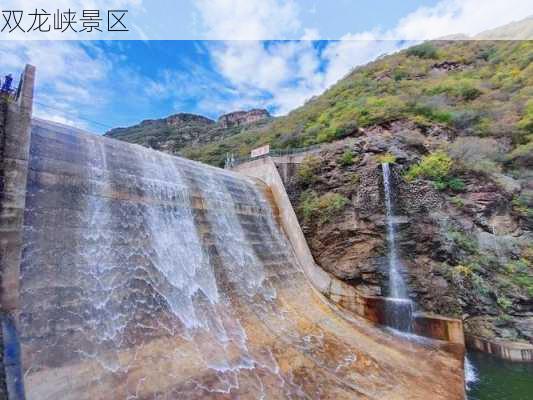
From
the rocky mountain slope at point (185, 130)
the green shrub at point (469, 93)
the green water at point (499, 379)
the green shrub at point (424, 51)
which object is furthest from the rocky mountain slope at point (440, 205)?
Answer: the rocky mountain slope at point (185, 130)

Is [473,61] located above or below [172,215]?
above

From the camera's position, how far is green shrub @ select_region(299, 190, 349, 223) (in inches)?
400

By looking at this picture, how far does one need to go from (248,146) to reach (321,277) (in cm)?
1682

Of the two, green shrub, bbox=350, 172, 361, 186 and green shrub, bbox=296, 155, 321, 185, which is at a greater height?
green shrub, bbox=296, 155, 321, 185

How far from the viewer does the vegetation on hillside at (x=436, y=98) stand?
13312 mm

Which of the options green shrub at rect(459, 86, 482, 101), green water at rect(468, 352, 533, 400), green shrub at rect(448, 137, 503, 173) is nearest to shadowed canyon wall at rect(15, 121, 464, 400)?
green water at rect(468, 352, 533, 400)

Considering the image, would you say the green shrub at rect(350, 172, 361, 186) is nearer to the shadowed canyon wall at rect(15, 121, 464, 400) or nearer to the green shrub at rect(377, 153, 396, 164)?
the green shrub at rect(377, 153, 396, 164)

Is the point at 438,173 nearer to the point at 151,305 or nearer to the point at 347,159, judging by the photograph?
the point at 347,159

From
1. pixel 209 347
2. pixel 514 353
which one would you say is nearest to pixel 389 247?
pixel 514 353

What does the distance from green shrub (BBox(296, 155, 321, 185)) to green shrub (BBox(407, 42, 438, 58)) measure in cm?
2029

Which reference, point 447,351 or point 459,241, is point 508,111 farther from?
point 447,351

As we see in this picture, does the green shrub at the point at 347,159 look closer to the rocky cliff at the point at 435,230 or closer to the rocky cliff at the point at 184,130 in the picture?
the rocky cliff at the point at 435,230

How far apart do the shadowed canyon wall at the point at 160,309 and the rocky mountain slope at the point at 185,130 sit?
27351mm

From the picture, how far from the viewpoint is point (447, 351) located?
7.30 metres
